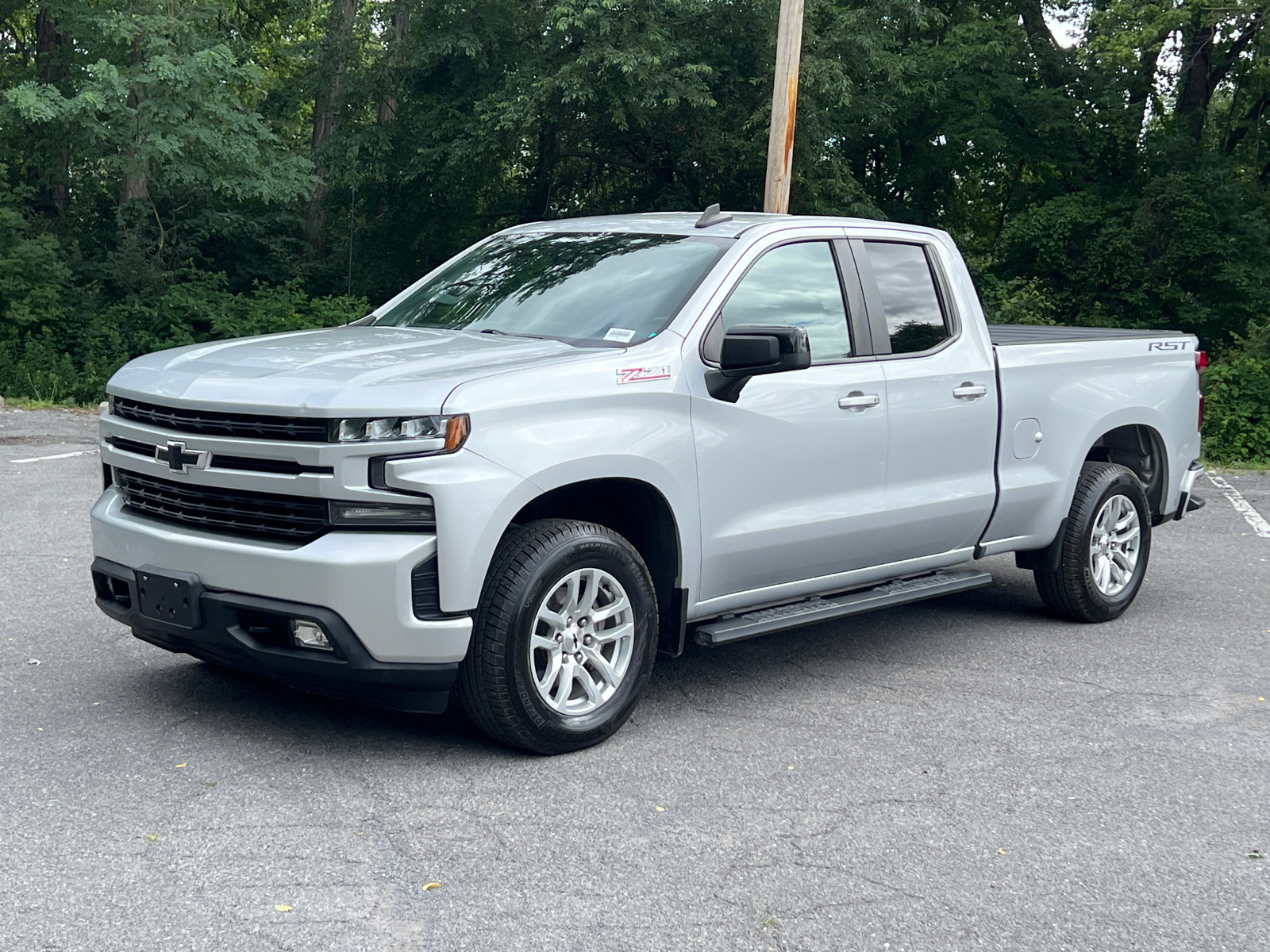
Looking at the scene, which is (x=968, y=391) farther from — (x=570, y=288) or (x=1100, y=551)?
(x=570, y=288)

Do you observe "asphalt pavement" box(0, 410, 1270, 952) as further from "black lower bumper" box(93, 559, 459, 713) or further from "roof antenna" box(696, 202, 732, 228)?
"roof antenna" box(696, 202, 732, 228)

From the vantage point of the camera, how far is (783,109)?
15.0 m

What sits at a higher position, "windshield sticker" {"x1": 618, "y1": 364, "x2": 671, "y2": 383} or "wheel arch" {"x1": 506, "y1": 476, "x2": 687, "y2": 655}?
"windshield sticker" {"x1": 618, "y1": 364, "x2": 671, "y2": 383}

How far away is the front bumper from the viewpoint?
4234mm

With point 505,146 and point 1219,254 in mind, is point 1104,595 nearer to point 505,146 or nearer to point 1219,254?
point 505,146

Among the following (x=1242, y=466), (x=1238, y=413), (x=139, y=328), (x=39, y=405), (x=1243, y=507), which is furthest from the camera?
→ (x=139, y=328)

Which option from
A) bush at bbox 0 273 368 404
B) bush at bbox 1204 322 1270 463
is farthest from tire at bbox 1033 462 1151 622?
bush at bbox 0 273 368 404

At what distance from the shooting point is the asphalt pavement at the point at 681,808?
11.5ft

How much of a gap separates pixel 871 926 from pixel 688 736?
163 centimetres

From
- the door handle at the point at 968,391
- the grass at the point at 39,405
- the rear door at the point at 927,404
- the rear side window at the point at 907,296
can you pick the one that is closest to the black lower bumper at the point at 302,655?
the rear door at the point at 927,404

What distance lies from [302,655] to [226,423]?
0.81 m

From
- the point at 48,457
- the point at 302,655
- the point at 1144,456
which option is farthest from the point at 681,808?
the point at 48,457

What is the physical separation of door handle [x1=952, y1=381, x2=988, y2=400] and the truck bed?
0.44 metres

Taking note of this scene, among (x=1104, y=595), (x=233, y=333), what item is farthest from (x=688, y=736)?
(x=233, y=333)
